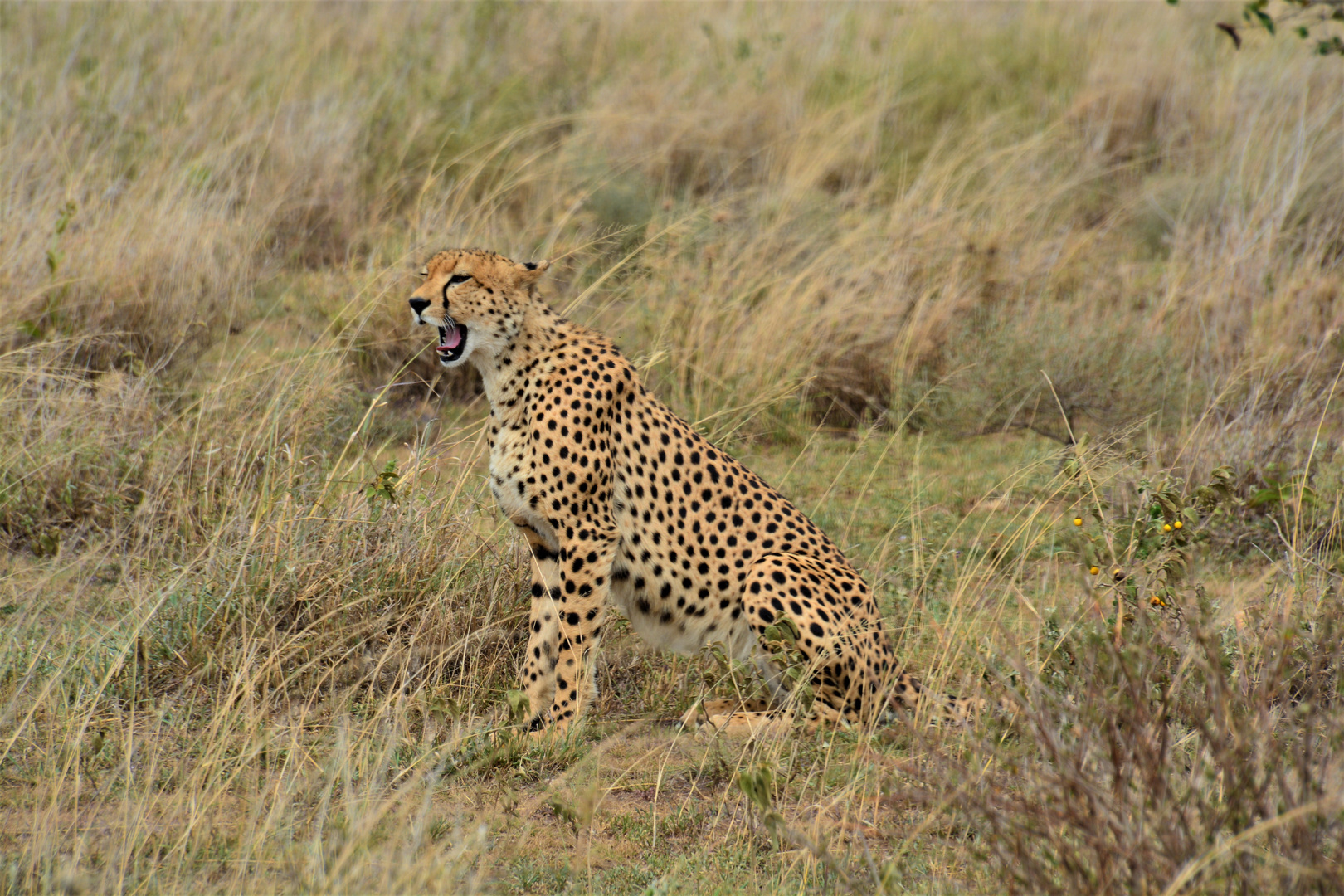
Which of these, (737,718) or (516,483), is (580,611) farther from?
(737,718)

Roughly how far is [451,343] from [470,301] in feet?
0.39

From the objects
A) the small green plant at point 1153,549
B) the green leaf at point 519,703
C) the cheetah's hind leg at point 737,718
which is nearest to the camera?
the small green plant at point 1153,549

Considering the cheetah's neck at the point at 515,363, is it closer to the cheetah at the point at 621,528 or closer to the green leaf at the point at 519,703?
the cheetah at the point at 621,528

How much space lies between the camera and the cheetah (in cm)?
350

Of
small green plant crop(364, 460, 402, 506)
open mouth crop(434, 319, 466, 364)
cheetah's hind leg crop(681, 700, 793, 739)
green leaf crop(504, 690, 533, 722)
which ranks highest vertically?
open mouth crop(434, 319, 466, 364)

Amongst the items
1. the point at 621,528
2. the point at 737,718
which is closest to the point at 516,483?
the point at 621,528

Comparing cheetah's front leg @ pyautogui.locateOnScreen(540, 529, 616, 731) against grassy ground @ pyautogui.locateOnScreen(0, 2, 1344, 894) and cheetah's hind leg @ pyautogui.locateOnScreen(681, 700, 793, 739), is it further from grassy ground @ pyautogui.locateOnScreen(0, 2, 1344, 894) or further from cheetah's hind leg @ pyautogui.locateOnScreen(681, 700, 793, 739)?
cheetah's hind leg @ pyautogui.locateOnScreen(681, 700, 793, 739)

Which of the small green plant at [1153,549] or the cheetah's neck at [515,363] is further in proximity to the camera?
the cheetah's neck at [515,363]

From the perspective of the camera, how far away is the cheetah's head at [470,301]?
3.50 m

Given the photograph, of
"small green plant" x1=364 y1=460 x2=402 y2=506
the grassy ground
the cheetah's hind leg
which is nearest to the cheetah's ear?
the grassy ground

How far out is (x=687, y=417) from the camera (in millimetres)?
5324

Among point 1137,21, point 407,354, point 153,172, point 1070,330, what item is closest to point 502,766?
point 407,354

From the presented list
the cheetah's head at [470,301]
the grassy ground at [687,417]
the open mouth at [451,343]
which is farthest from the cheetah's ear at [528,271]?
the grassy ground at [687,417]

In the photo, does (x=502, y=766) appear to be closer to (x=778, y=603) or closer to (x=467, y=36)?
(x=778, y=603)
